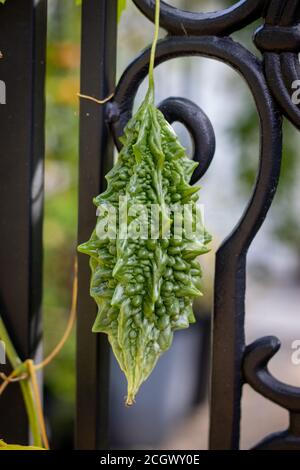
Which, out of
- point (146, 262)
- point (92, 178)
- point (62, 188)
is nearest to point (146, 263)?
point (146, 262)

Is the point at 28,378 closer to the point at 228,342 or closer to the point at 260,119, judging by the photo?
the point at 228,342

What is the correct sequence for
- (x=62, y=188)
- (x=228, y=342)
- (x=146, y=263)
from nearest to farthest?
(x=146, y=263) < (x=228, y=342) < (x=62, y=188)

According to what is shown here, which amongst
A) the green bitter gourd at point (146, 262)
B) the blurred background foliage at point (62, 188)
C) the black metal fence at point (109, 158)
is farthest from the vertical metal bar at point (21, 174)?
the blurred background foliage at point (62, 188)

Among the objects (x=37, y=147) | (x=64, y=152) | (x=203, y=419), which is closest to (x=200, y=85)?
(x=64, y=152)

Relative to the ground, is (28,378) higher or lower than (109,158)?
lower

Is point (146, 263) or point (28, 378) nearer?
point (146, 263)

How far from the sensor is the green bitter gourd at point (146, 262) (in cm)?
50

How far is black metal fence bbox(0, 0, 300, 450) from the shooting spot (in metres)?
0.56

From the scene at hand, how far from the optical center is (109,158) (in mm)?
630

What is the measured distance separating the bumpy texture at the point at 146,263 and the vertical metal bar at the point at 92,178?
0.33ft

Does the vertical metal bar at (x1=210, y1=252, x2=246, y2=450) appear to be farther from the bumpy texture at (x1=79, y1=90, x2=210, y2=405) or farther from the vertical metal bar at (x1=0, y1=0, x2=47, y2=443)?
the vertical metal bar at (x1=0, y1=0, x2=47, y2=443)

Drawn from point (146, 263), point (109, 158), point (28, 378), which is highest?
point (109, 158)

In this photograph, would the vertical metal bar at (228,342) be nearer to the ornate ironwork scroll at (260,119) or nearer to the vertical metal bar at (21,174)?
the ornate ironwork scroll at (260,119)
